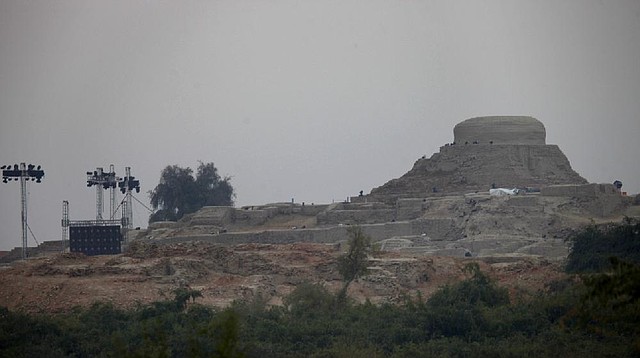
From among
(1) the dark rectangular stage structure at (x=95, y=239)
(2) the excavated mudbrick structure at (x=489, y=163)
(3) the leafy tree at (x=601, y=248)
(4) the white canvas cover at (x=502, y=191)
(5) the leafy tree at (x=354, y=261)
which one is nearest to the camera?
(3) the leafy tree at (x=601, y=248)

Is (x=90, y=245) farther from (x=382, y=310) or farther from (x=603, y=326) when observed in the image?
(x=603, y=326)

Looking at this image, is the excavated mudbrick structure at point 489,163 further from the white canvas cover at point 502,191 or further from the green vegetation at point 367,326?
the green vegetation at point 367,326

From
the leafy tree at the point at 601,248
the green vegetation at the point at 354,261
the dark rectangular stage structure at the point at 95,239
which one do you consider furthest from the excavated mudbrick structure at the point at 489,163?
Answer: the green vegetation at the point at 354,261

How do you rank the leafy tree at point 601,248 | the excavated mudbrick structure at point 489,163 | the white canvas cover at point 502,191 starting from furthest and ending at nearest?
the excavated mudbrick structure at point 489,163 < the white canvas cover at point 502,191 < the leafy tree at point 601,248

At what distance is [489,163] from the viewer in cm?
5434

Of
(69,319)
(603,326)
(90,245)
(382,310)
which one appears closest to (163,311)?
(69,319)

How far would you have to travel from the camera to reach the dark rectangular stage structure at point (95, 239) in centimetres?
5053

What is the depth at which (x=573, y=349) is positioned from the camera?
30141 millimetres

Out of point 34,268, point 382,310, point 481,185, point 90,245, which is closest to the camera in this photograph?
point 382,310

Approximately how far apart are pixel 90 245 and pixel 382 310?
1792 centimetres

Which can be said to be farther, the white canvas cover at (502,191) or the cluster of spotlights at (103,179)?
the cluster of spotlights at (103,179)

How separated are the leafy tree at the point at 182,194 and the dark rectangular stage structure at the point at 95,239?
61.9ft

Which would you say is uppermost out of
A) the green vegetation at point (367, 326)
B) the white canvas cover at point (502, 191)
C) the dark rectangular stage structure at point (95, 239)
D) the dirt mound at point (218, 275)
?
the white canvas cover at point (502, 191)

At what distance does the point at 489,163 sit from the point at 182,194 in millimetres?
21179
